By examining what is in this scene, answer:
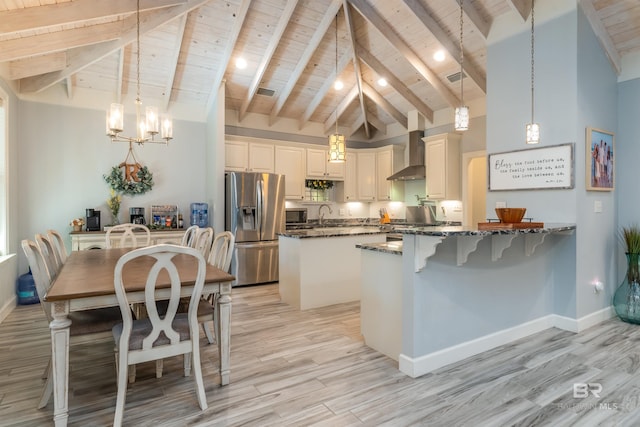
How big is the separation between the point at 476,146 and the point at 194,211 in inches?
182

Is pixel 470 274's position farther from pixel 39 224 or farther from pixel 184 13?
pixel 39 224

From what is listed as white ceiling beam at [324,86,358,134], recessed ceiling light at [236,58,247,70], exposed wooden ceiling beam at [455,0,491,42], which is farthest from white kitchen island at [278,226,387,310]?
white ceiling beam at [324,86,358,134]

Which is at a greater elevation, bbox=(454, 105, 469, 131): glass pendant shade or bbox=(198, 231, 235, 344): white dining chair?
bbox=(454, 105, 469, 131): glass pendant shade

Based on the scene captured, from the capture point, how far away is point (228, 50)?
4.74 meters

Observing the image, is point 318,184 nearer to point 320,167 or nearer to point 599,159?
point 320,167

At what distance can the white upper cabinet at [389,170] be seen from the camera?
693 cm

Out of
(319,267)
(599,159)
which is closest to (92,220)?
(319,267)

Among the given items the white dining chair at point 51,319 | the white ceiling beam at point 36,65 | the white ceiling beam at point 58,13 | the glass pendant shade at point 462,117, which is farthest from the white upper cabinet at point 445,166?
the white ceiling beam at point 36,65

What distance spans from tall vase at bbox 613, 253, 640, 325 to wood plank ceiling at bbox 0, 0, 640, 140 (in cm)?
218

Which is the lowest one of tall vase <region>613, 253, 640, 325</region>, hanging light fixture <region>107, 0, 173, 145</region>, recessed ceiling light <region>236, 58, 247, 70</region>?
tall vase <region>613, 253, 640, 325</region>

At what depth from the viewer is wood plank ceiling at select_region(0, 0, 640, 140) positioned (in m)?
3.55

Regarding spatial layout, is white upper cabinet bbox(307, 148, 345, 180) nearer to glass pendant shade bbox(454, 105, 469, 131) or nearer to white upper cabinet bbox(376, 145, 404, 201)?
white upper cabinet bbox(376, 145, 404, 201)

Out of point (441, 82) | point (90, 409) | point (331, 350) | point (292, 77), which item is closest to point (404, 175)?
point (441, 82)

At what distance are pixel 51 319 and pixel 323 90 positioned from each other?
509 cm
